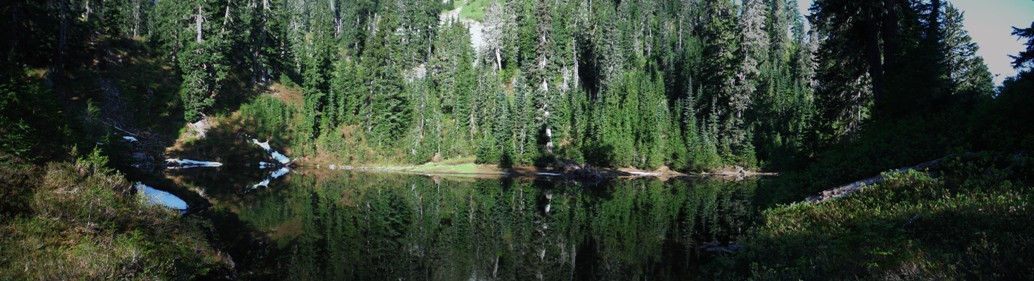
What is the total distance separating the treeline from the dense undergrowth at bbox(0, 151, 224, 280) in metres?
46.5

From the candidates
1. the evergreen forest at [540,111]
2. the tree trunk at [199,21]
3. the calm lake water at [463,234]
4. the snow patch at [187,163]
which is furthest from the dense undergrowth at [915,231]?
the tree trunk at [199,21]

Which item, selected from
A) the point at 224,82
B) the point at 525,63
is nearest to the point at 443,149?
the point at 525,63

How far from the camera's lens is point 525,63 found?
7838 cm

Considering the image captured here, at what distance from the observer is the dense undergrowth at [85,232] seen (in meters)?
9.13

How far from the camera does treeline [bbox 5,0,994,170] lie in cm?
6053

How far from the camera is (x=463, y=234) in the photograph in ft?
69.8

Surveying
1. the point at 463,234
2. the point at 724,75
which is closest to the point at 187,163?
the point at 463,234

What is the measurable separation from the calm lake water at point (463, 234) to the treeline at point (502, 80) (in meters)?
33.7

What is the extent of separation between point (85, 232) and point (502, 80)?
81.4 m

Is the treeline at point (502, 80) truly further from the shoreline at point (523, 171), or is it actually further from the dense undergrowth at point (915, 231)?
the dense undergrowth at point (915, 231)

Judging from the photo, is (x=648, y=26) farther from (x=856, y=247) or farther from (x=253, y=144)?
(x=856, y=247)

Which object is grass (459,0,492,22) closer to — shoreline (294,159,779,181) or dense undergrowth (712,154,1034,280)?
shoreline (294,159,779,181)

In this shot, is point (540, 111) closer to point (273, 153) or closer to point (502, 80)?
point (502, 80)

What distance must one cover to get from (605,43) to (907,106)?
67664 mm
